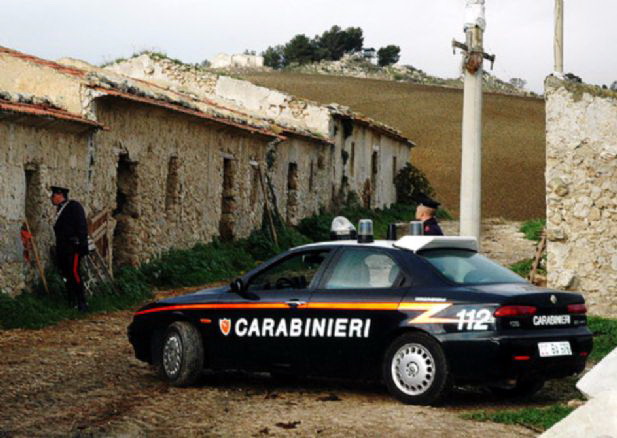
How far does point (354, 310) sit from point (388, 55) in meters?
119

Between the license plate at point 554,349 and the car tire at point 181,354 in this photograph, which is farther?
the car tire at point 181,354

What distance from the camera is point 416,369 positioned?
8984 mm

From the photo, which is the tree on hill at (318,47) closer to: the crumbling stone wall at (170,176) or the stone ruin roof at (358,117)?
the stone ruin roof at (358,117)

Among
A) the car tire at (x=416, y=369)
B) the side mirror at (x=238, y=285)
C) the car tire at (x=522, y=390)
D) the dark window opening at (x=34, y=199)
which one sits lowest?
the car tire at (x=522, y=390)

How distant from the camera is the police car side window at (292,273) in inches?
391

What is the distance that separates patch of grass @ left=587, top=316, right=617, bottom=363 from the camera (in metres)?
12.2

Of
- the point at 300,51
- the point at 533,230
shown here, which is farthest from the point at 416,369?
the point at 300,51

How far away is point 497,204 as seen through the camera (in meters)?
46.1

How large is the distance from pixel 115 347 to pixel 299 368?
3.79m

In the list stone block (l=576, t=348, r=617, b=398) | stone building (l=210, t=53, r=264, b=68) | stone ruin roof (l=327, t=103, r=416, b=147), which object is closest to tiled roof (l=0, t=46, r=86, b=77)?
stone block (l=576, t=348, r=617, b=398)

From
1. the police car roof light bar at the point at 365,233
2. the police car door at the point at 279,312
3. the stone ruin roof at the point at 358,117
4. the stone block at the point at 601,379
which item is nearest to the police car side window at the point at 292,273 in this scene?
the police car door at the point at 279,312

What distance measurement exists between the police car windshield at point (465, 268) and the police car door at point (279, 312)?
1002 millimetres

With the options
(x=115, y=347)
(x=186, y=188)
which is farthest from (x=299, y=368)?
(x=186, y=188)

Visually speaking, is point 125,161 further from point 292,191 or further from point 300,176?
point 300,176
